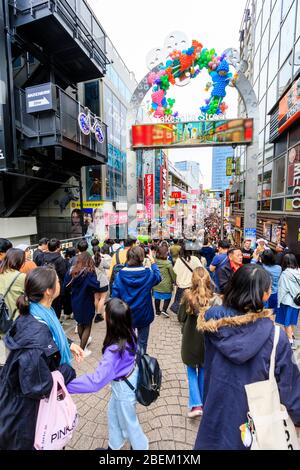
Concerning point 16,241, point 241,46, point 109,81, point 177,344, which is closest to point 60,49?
point 109,81

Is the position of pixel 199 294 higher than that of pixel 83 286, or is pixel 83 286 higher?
pixel 199 294

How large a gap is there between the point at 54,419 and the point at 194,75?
9.84 m

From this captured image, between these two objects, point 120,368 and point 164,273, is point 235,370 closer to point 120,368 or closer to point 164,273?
point 120,368

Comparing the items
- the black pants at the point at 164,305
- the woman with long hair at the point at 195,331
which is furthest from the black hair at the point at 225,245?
the woman with long hair at the point at 195,331

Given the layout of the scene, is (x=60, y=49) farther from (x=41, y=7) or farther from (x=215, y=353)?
(x=215, y=353)

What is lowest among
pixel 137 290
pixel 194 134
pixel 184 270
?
pixel 184 270

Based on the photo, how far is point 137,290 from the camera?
322cm

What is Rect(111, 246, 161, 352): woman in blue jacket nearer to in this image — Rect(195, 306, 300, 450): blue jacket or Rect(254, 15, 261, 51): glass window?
Rect(195, 306, 300, 450): blue jacket

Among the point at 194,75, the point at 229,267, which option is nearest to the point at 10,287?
the point at 229,267

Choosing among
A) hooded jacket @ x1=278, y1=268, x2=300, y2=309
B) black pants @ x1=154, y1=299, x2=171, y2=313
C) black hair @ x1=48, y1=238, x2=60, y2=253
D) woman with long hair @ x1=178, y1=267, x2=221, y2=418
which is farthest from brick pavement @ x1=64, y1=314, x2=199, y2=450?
hooded jacket @ x1=278, y1=268, x2=300, y2=309

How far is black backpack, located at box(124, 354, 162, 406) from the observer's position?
1951 mm

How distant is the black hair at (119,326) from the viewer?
6.27ft

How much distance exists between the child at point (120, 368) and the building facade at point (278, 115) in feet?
26.2

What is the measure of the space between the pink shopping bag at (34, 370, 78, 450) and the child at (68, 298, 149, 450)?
324 millimetres
